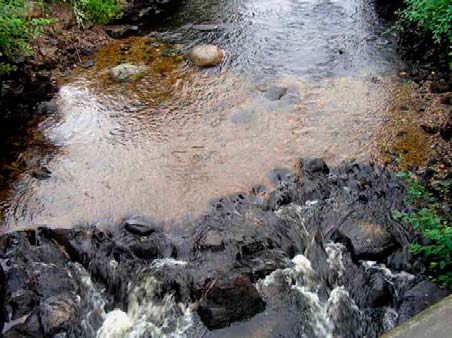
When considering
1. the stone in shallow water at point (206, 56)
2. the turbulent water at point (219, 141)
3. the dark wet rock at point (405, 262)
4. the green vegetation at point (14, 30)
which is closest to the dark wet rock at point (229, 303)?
the turbulent water at point (219, 141)

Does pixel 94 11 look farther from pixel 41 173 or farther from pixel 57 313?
pixel 57 313

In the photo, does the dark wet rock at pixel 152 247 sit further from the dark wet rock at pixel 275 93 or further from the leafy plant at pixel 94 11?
the leafy plant at pixel 94 11

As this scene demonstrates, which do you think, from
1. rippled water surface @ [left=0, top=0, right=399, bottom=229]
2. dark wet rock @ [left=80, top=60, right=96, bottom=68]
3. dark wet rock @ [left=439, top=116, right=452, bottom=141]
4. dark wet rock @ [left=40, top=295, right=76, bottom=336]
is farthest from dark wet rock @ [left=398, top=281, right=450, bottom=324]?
dark wet rock @ [left=80, top=60, right=96, bottom=68]

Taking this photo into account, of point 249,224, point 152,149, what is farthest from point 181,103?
point 249,224

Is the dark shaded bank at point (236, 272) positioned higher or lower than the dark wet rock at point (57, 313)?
higher

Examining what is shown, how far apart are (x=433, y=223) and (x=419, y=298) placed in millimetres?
932

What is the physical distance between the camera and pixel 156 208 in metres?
7.38

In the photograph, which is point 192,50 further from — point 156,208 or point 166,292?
point 166,292

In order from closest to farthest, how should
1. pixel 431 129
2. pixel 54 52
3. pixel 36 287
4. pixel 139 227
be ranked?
1. pixel 36 287
2. pixel 139 227
3. pixel 431 129
4. pixel 54 52

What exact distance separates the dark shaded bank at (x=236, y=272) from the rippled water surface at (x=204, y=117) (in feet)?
1.90

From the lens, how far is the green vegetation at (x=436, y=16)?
332 inches

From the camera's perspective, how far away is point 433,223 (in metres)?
5.70

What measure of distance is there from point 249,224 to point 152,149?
254 cm

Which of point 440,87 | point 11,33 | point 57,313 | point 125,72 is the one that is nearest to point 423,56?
point 440,87
